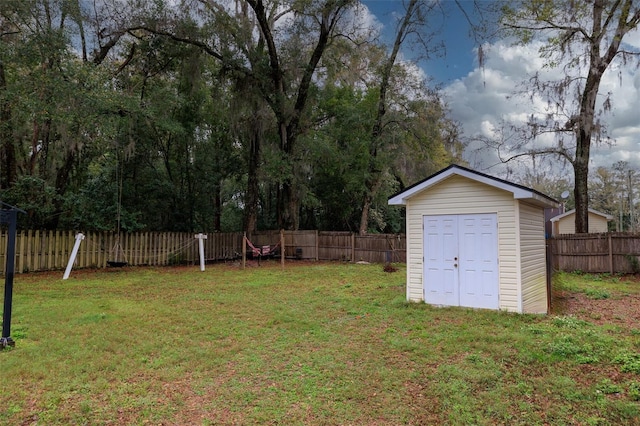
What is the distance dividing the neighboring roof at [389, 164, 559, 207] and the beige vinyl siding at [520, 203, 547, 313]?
Answer: 10.6 inches

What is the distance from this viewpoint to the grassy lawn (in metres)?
3.09

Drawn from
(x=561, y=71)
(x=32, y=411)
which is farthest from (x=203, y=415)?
(x=561, y=71)

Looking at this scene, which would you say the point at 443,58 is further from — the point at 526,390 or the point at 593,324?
the point at 526,390

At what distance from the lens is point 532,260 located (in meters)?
6.59

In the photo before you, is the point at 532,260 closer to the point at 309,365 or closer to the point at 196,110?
the point at 309,365

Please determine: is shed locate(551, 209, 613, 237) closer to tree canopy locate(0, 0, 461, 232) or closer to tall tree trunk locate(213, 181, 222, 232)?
tree canopy locate(0, 0, 461, 232)

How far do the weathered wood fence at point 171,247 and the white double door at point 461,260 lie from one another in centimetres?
701

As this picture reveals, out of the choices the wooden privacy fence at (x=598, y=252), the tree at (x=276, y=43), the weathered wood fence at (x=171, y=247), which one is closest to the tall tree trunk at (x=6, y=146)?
the weathered wood fence at (x=171, y=247)

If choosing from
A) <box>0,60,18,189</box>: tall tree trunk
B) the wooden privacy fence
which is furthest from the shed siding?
<box>0,60,18,189</box>: tall tree trunk

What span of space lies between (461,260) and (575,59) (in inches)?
415

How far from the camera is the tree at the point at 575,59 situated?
11758 millimetres

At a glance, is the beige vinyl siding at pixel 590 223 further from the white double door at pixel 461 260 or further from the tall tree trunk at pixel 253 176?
the white double door at pixel 461 260

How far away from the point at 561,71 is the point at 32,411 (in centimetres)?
1615

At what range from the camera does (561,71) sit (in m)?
12.5
